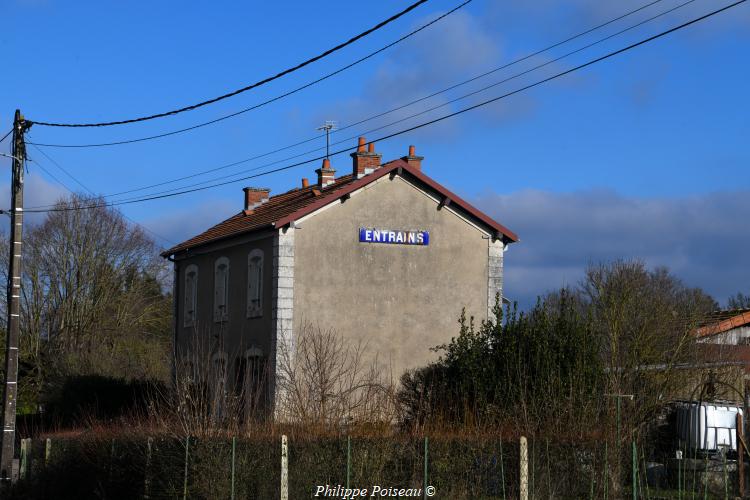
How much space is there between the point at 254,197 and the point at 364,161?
5833 millimetres

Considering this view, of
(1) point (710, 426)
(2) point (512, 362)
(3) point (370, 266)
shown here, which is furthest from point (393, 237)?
(1) point (710, 426)

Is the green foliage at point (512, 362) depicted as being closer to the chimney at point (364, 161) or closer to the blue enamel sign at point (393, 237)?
the blue enamel sign at point (393, 237)

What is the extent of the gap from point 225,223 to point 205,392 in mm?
13833

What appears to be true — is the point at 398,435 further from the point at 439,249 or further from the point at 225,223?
the point at 225,223

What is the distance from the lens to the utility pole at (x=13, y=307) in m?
25.5

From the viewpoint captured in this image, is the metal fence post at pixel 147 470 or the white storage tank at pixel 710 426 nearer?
the metal fence post at pixel 147 470

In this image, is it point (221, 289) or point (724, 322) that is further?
point (221, 289)

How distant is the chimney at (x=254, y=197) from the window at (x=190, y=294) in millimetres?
→ 2698

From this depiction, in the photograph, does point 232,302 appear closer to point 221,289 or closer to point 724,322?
point 221,289

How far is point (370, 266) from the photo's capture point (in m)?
→ 29.6

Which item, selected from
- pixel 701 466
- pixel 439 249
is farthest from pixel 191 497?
pixel 439 249

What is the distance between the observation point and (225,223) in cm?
3516

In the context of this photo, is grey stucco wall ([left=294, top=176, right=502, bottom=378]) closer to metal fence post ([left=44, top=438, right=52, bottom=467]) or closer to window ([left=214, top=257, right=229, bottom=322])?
window ([left=214, top=257, right=229, bottom=322])

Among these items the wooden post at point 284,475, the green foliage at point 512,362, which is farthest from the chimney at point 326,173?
the wooden post at point 284,475
